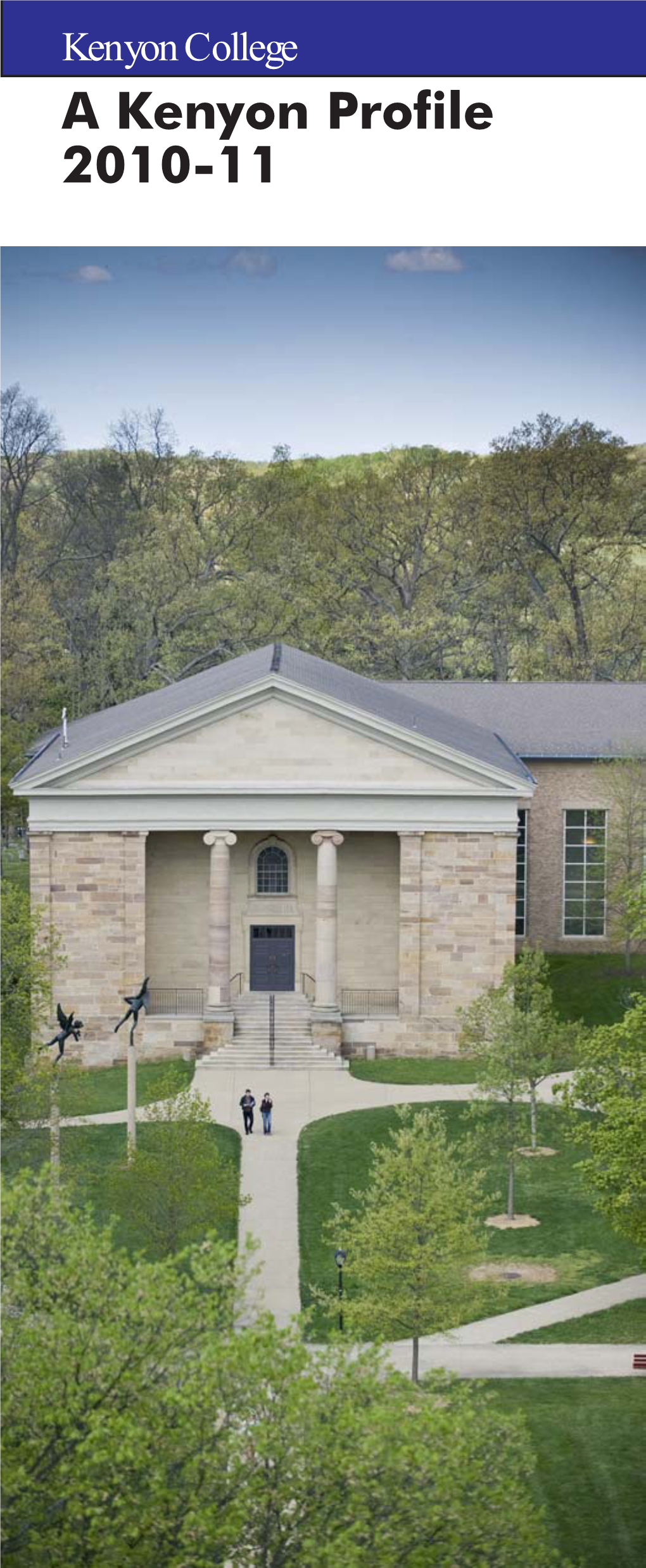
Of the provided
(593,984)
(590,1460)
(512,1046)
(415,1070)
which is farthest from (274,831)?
(590,1460)

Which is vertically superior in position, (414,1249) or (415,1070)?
(415,1070)

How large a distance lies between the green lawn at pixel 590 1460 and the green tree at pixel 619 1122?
8.59 ft

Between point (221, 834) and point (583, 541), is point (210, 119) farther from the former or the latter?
point (583, 541)

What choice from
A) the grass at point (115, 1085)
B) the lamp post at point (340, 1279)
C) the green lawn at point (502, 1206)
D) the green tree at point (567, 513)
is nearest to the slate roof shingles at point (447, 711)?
the grass at point (115, 1085)

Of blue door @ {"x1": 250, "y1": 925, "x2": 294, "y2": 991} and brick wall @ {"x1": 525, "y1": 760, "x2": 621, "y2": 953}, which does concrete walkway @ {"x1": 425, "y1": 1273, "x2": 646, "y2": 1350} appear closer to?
blue door @ {"x1": 250, "y1": 925, "x2": 294, "y2": 991}

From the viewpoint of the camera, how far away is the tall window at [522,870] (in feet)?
208

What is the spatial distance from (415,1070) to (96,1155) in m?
11.4

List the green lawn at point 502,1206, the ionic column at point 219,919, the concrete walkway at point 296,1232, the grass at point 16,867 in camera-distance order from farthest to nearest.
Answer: the grass at point 16,867 → the ionic column at point 219,919 → the green lawn at point 502,1206 → the concrete walkway at point 296,1232

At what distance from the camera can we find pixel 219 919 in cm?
5412

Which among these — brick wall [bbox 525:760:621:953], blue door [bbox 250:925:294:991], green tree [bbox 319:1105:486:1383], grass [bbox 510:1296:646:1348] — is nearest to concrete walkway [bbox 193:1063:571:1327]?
green tree [bbox 319:1105:486:1383]

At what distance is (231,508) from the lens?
340 ft

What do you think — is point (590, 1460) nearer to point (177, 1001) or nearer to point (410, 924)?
point (410, 924)

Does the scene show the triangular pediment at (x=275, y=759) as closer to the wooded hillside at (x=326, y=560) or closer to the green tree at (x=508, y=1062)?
the green tree at (x=508, y=1062)

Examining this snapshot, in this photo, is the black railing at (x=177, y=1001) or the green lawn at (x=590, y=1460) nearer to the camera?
the green lawn at (x=590, y=1460)
